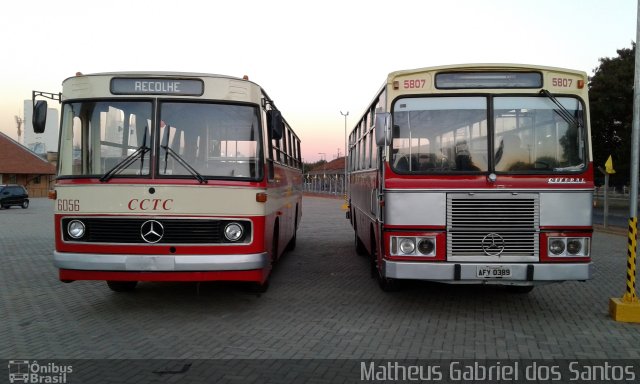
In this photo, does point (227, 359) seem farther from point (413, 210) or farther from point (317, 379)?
point (413, 210)

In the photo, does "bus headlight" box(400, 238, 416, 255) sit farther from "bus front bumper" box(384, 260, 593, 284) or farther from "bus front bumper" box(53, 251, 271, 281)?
"bus front bumper" box(53, 251, 271, 281)

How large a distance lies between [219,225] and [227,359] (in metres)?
1.85

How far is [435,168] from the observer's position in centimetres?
723

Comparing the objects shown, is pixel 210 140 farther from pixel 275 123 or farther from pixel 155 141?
pixel 275 123

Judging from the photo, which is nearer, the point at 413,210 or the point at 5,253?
the point at 413,210

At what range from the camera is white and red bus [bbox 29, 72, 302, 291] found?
6.86 meters

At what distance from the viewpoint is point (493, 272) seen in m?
6.91

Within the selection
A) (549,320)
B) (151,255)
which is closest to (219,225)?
(151,255)

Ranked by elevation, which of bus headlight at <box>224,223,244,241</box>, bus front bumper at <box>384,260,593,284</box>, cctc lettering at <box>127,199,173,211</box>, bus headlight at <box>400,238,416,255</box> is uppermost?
cctc lettering at <box>127,199,173,211</box>

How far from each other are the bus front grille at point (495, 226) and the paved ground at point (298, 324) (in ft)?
3.16

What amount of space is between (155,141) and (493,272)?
4.43 meters

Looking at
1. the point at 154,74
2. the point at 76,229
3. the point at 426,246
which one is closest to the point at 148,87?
the point at 154,74

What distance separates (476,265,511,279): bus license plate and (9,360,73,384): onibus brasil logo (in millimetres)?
4626

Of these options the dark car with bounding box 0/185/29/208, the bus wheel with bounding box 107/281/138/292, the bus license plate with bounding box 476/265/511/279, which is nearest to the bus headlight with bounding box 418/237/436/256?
the bus license plate with bounding box 476/265/511/279
